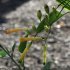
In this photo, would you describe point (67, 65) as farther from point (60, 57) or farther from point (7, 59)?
point (7, 59)

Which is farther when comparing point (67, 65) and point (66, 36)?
point (66, 36)

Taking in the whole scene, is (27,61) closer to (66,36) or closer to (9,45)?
(9,45)

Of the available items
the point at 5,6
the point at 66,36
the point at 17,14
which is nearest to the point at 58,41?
the point at 66,36

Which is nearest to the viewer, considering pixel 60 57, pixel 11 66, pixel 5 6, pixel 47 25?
pixel 47 25

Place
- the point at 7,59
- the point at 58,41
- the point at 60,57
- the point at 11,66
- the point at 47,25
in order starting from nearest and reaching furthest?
the point at 47,25
the point at 11,66
the point at 7,59
the point at 60,57
the point at 58,41

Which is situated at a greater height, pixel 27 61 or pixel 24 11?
pixel 27 61

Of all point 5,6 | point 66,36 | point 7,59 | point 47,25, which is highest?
point 47,25
